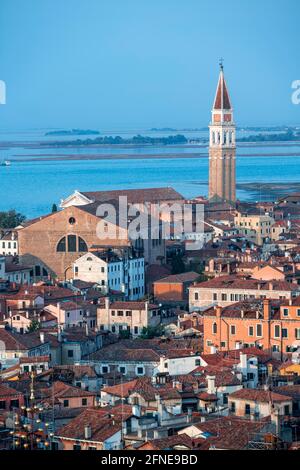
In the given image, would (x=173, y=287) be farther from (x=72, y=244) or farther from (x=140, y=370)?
(x=140, y=370)

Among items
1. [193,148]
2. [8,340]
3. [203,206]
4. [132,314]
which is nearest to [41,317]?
[132,314]

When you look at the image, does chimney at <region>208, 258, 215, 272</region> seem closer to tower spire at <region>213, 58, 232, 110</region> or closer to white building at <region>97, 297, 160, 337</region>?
white building at <region>97, 297, 160, 337</region>

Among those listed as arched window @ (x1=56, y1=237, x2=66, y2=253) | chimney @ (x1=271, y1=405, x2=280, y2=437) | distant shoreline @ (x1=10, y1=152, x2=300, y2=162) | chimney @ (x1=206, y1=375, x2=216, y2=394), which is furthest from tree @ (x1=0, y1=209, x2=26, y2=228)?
distant shoreline @ (x1=10, y1=152, x2=300, y2=162)

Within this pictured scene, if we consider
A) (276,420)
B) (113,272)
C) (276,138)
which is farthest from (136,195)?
(276,138)

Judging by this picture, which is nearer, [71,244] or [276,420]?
[276,420]

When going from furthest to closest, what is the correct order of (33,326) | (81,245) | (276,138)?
(276,138) → (81,245) → (33,326)

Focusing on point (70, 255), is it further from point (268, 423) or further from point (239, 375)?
point (268, 423)
